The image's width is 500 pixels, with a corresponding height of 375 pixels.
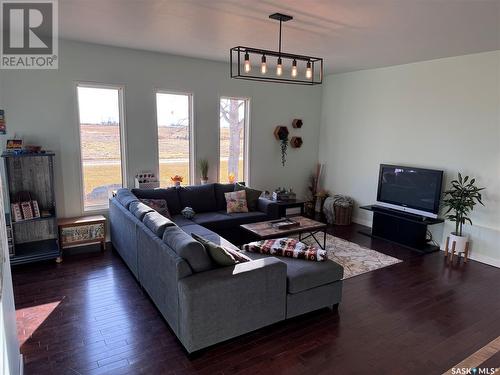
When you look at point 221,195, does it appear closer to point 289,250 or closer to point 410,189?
point 289,250

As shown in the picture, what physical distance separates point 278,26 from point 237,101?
2756 millimetres

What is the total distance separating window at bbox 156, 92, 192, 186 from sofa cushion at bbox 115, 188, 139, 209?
38.4 inches

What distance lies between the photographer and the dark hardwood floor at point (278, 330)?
2617 millimetres

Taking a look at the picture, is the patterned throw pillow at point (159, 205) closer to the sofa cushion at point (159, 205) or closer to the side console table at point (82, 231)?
the sofa cushion at point (159, 205)

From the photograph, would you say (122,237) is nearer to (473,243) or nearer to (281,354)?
(281,354)

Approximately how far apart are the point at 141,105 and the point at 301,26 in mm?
2800

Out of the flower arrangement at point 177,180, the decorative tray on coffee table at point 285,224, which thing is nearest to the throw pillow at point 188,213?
the flower arrangement at point 177,180

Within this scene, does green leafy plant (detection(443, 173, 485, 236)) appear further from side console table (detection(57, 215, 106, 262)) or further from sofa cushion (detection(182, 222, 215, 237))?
side console table (detection(57, 215, 106, 262))

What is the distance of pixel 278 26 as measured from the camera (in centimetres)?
369

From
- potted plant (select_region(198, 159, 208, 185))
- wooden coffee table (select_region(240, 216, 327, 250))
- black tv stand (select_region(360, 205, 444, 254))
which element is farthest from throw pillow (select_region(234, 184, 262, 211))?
black tv stand (select_region(360, 205, 444, 254))

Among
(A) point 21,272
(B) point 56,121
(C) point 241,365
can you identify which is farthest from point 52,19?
(C) point 241,365

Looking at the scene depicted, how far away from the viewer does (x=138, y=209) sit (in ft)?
13.0

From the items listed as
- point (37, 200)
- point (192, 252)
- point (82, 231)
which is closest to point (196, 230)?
point (82, 231)

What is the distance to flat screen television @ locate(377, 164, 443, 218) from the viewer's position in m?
5.18
